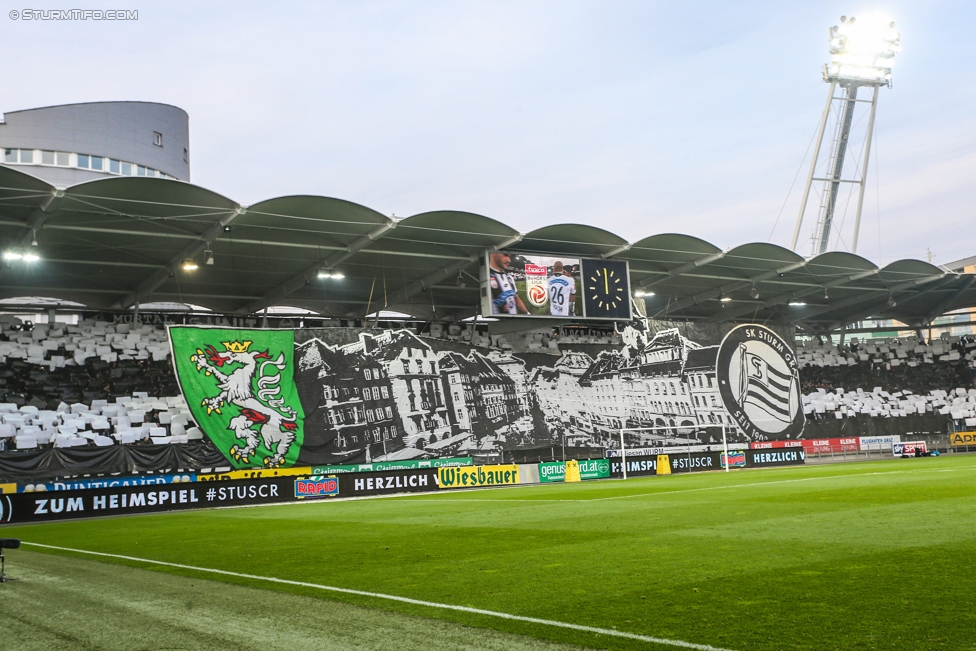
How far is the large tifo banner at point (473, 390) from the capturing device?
31859 mm

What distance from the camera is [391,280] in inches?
1529

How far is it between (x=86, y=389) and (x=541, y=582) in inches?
1164

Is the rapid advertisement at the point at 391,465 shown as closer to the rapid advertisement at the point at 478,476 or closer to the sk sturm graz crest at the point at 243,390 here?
the sk sturm graz crest at the point at 243,390

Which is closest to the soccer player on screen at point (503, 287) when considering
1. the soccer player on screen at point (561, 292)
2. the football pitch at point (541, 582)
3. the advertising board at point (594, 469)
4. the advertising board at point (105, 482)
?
the soccer player on screen at point (561, 292)

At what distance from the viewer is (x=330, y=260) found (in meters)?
34.1

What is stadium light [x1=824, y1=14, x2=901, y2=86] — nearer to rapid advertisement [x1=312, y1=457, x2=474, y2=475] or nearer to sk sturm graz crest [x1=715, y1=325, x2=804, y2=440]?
sk sturm graz crest [x1=715, y1=325, x2=804, y2=440]

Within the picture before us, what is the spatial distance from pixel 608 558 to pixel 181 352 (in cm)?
2530

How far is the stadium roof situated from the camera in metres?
27.7

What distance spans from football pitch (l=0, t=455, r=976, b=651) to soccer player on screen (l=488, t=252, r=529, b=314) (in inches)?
734

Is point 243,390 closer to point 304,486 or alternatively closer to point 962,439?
point 304,486

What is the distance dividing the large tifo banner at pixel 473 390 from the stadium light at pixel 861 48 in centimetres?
1617

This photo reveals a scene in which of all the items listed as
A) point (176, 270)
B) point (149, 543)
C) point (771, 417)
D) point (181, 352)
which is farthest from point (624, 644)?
point (771, 417)

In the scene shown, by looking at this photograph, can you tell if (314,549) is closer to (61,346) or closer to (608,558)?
(608,558)

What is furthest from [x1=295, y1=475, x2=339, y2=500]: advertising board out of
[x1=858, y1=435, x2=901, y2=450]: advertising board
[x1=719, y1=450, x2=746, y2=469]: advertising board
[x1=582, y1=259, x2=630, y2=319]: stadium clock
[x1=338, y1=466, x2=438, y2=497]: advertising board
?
[x1=858, y1=435, x2=901, y2=450]: advertising board
